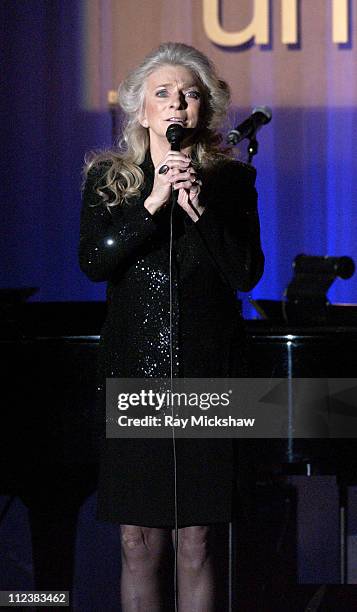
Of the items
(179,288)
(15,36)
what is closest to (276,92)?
(15,36)

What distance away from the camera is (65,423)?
281 centimetres

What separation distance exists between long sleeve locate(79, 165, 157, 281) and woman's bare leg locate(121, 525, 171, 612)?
21.8 inches

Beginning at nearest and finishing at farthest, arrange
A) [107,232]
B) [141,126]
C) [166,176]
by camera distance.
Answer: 1. [166,176]
2. [107,232]
3. [141,126]

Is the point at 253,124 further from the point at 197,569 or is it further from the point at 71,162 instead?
the point at 71,162

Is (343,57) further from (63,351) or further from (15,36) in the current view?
(63,351)

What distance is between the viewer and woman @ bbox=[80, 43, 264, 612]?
1.92 meters

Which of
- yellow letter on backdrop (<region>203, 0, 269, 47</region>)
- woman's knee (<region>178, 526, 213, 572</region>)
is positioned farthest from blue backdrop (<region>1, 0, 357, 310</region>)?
woman's knee (<region>178, 526, 213, 572</region>)

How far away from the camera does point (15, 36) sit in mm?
5594

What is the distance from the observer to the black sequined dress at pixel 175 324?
6.33 feet

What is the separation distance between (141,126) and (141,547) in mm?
912

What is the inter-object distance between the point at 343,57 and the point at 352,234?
1043 mm

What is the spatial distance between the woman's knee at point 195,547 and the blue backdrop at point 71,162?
12.4 feet

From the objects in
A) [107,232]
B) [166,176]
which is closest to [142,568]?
[107,232]

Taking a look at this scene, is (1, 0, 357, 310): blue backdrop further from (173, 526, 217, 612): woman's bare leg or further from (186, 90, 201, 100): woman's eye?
(173, 526, 217, 612): woman's bare leg
